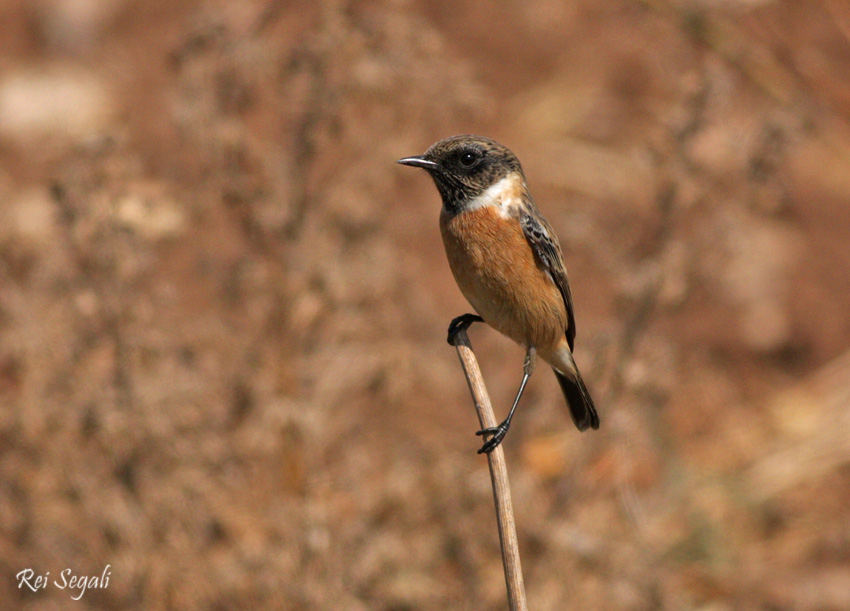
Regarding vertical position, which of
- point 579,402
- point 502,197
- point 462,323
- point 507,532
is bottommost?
point 507,532

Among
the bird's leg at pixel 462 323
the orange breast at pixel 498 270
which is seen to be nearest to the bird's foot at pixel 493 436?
the orange breast at pixel 498 270

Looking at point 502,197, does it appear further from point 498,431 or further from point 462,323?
point 498,431

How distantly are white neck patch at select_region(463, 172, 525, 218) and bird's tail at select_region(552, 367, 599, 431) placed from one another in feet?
2.86

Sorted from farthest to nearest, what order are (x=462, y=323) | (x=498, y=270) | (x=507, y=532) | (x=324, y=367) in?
1. (x=324, y=367)
2. (x=462, y=323)
3. (x=498, y=270)
4. (x=507, y=532)

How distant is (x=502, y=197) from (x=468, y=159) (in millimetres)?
219

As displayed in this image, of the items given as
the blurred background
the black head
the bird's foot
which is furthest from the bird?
the blurred background

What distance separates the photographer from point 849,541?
7113mm

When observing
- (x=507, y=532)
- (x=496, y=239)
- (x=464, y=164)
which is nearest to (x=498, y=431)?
(x=507, y=532)

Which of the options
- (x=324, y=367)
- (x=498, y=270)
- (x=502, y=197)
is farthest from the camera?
(x=324, y=367)

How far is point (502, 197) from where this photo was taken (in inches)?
165

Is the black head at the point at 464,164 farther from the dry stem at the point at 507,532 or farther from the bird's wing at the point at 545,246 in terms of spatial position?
the dry stem at the point at 507,532

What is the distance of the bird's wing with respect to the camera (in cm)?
419

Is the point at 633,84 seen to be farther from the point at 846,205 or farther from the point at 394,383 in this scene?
the point at 394,383

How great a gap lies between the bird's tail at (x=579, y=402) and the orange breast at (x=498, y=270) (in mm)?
470
